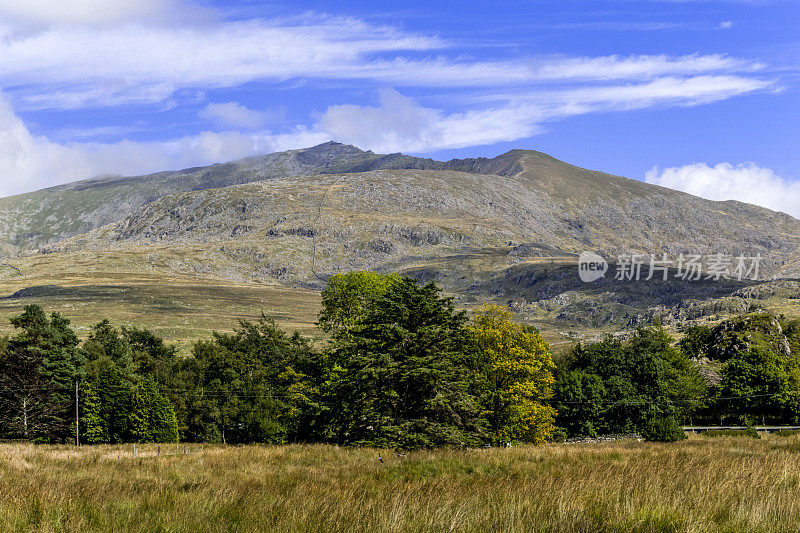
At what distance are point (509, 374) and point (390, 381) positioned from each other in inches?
837

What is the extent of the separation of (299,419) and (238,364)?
92.1 ft

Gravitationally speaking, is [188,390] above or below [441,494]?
below

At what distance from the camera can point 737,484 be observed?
30.8 feet

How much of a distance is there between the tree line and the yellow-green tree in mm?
143

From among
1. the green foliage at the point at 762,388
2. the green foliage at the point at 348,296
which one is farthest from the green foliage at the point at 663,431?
the green foliage at the point at 762,388

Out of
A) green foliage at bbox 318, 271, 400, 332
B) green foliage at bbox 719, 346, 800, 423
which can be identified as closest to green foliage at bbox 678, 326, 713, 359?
green foliage at bbox 719, 346, 800, 423

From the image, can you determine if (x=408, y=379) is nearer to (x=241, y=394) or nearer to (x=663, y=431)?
(x=663, y=431)

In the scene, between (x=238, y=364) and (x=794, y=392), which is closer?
(x=794, y=392)

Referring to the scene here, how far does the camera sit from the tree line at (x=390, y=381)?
38.7 meters

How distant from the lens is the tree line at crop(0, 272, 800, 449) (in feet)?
127

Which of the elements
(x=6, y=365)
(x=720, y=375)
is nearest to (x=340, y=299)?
(x=6, y=365)

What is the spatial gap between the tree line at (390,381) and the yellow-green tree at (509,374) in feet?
0.47

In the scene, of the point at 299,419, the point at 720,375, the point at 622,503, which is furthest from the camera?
the point at 720,375

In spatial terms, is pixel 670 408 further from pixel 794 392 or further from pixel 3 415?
pixel 3 415
